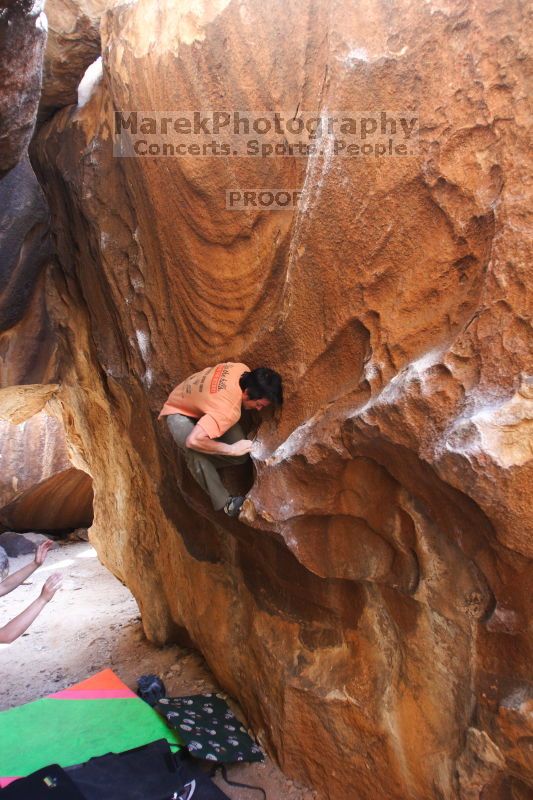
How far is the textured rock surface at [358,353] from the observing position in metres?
2.29

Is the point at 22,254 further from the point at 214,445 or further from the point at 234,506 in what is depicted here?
the point at 234,506

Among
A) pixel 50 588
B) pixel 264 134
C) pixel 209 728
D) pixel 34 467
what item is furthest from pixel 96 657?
pixel 34 467

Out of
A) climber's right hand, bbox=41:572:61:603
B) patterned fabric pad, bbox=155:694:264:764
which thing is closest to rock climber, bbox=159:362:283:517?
climber's right hand, bbox=41:572:61:603

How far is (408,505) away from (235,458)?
→ 0.91 meters

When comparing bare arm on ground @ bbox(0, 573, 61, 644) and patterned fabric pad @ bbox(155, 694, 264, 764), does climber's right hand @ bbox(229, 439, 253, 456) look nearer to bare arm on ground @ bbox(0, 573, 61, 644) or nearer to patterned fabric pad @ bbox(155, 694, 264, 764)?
bare arm on ground @ bbox(0, 573, 61, 644)

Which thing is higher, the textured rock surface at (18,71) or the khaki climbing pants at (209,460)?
the textured rock surface at (18,71)

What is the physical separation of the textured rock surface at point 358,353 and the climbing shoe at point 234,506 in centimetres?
18

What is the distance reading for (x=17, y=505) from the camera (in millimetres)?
9328

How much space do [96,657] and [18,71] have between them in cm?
394

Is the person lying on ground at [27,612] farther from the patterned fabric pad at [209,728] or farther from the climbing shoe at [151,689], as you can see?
the climbing shoe at [151,689]

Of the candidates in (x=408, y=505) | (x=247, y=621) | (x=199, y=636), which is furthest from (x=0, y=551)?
(x=408, y=505)

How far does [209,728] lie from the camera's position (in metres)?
3.74

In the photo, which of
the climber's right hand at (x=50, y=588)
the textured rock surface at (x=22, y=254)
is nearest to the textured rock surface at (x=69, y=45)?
the textured rock surface at (x=22, y=254)

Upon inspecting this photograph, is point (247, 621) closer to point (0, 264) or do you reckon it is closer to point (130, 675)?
point (130, 675)
